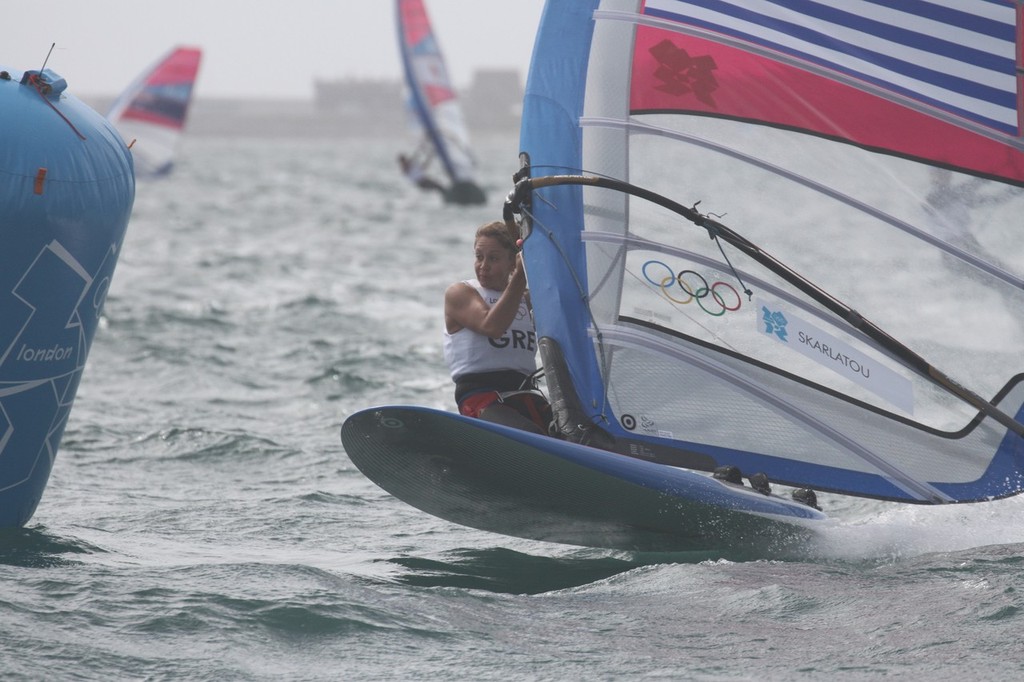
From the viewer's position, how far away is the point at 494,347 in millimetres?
4953

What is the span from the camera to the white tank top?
16.2 feet

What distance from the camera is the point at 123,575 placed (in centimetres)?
412

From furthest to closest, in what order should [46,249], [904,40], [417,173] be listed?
[417,173], [904,40], [46,249]

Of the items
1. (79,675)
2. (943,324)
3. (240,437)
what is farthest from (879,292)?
(240,437)

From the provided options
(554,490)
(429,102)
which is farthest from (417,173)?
(554,490)

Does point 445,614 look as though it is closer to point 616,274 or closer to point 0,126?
point 616,274

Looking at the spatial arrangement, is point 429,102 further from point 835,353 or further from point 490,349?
point 835,353

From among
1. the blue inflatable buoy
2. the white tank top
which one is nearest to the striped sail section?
the white tank top

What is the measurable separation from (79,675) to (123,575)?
809mm

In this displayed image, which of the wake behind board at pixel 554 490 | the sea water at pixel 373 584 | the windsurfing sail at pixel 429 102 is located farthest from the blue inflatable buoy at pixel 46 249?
the windsurfing sail at pixel 429 102

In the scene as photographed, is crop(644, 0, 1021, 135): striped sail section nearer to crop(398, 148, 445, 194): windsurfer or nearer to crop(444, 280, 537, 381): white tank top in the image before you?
crop(444, 280, 537, 381): white tank top

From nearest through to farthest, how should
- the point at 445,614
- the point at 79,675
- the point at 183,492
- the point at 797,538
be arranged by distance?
the point at 79,675
the point at 445,614
the point at 797,538
the point at 183,492

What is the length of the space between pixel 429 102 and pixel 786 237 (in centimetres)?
2330

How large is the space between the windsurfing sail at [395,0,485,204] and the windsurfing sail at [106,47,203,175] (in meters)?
5.15
